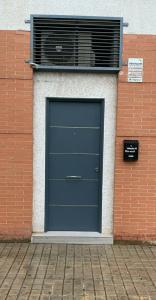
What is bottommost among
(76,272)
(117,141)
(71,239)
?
(76,272)

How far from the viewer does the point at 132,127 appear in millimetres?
6125

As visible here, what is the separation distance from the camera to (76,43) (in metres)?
6.10

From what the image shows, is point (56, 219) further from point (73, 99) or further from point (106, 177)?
point (73, 99)

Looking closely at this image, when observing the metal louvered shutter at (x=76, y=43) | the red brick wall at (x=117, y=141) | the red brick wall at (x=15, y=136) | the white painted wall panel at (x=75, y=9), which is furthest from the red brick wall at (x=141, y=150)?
the red brick wall at (x=15, y=136)

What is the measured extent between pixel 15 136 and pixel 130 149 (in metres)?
1.80

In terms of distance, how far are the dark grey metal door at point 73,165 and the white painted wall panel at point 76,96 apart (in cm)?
11

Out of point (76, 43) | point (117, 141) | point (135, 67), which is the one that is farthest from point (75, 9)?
point (117, 141)

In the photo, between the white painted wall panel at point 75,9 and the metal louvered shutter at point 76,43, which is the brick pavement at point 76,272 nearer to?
the metal louvered shutter at point 76,43

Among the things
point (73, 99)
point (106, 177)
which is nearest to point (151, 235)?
point (106, 177)

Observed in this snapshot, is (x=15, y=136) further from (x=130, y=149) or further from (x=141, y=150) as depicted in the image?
(x=141, y=150)

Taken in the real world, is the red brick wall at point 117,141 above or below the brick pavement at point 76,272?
above

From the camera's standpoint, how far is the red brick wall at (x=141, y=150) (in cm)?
605

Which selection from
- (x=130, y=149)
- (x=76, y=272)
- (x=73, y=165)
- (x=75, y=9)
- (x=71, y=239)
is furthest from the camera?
(x=73, y=165)

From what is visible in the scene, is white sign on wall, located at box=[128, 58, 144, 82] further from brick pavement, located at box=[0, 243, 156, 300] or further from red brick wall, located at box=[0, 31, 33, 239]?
brick pavement, located at box=[0, 243, 156, 300]
